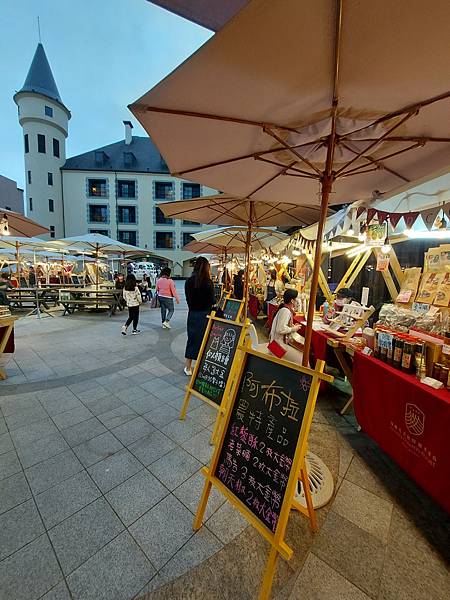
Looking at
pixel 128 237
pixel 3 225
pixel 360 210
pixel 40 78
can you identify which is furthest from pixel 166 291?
pixel 40 78

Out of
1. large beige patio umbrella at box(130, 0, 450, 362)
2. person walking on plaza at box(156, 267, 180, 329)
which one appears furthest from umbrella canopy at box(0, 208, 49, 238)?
large beige patio umbrella at box(130, 0, 450, 362)

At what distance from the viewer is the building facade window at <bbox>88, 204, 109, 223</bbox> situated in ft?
95.0

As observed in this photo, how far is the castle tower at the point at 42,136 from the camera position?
25.0m

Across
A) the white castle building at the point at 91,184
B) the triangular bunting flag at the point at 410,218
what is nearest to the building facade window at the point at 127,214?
the white castle building at the point at 91,184

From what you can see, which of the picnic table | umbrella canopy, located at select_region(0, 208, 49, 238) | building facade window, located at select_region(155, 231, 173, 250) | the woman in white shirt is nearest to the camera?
the woman in white shirt

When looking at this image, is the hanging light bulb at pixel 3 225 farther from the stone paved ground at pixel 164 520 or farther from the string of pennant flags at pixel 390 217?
the string of pennant flags at pixel 390 217

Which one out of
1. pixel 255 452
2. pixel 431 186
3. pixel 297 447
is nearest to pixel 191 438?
pixel 255 452

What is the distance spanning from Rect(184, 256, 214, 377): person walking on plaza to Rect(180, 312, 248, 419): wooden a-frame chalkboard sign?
88cm

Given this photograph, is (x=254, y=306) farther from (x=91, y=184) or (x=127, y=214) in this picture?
(x=91, y=184)

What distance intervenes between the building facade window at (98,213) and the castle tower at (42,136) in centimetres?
333

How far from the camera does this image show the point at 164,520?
1.86m

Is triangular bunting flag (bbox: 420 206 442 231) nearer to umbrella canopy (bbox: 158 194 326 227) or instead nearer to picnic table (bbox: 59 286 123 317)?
umbrella canopy (bbox: 158 194 326 227)

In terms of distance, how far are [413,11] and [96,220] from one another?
3342 cm

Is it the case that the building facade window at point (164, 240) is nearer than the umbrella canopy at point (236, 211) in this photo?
No
